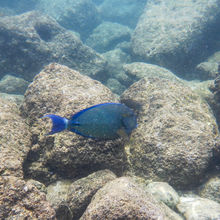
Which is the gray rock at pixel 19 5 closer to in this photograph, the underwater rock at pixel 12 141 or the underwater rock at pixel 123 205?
the underwater rock at pixel 12 141

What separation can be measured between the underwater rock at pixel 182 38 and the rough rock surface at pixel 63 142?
663 centimetres

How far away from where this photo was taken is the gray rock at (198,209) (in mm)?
2647

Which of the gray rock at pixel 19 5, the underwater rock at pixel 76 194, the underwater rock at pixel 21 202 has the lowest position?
the gray rock at pixel 19 5

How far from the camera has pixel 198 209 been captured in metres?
2.79

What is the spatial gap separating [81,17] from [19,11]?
773cm

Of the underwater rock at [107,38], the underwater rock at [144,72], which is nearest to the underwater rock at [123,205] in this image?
the underwater rock at [144,72]

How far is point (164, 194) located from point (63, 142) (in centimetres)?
184

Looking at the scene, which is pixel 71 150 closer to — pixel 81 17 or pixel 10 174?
pixel 10 174

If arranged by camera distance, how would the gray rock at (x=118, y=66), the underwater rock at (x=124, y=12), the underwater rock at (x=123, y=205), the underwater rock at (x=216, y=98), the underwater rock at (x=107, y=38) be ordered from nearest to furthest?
the underwater rock at (x=123, y=205), the underwater rock at (x=216, y=98), the gray rock at (x=118, y=66), the underwater rock at (x=107, y=38), the underwater rock at (x=124, y=12)

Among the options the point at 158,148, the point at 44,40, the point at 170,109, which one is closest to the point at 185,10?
the point at 44,40

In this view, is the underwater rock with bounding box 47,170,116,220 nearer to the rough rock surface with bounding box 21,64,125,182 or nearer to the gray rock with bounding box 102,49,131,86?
the rough rock surface with bounding box 21,64,125,182

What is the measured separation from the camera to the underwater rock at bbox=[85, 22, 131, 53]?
50.8ft

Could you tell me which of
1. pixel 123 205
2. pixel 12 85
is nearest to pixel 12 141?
pixel 123 205

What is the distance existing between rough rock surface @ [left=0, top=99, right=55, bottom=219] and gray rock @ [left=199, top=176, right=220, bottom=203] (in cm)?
269
